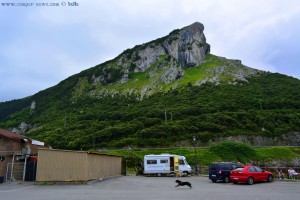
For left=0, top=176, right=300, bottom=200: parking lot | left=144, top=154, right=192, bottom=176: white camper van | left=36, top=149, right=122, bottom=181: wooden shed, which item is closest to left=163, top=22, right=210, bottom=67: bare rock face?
left=144, top=154, right=192, bottom=176: white camper van

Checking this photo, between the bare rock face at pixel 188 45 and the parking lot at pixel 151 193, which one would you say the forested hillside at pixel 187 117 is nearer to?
the bare rock face at pixel 188 45

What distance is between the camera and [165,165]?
105 ft

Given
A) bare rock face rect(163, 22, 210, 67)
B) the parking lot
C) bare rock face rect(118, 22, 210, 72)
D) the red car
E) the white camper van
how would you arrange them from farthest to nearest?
bare rock face rect(118, 22, 210, 72) < bare rock face rect(163, 22, 210, 67) < the white camper van < the red car < the parking lot

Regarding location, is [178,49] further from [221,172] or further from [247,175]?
[247,175]

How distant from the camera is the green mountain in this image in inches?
2275

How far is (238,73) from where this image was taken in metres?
110

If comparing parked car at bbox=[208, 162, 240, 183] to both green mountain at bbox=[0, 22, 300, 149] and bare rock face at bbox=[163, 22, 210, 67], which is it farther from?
bare rock face at bbox=[163, 22, 210, 67]

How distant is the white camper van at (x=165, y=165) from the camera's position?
1255 inches

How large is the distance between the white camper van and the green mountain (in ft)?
66.7

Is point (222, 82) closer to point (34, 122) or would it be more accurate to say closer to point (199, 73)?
point (199, 73)

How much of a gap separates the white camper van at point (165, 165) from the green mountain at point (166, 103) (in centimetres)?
2033

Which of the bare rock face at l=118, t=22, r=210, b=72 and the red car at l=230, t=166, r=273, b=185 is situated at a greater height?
the bare rock face at l=118, t=22, r=210, b=72

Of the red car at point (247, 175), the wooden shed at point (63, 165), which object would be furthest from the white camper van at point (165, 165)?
the red car at point (247, 175)

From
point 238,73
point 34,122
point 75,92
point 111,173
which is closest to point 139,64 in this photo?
point 75,92
